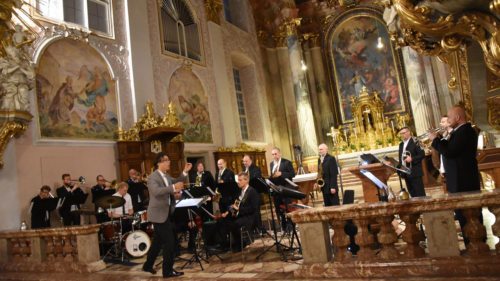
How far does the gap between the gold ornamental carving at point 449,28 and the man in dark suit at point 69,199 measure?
7.25 meters

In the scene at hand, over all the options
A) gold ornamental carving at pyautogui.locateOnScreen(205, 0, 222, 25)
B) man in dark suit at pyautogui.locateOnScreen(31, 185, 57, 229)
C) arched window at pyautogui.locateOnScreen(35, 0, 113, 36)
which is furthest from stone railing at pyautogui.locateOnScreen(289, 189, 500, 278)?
gold ornamental carving at pyautogui.locateOnScreen(205, 0, 222, 25)

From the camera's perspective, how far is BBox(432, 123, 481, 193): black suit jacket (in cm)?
414

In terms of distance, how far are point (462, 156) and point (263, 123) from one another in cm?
1399

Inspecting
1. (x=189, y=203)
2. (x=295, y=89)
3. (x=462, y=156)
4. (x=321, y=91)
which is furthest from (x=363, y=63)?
(x=462, y=156)

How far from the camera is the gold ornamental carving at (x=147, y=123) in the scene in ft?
37.9

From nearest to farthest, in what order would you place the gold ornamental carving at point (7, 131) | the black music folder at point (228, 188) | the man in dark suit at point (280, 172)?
the black music folder at point (228, 188), the man in dark suit at point (280, 172), the gold ornamental carving at point (7, 131)

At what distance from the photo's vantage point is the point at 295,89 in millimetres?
17828

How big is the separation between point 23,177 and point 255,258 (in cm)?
614

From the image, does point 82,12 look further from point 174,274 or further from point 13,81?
point 174,274

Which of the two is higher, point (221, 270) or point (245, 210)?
point (245, 210)

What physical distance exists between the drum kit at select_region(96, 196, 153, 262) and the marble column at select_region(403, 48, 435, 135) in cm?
1115

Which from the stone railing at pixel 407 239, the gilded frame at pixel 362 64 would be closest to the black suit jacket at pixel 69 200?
the stone railing at pixel 407 239

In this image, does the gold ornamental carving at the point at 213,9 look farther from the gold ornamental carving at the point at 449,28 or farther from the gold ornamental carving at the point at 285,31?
the gold ornamental carving at the point at 449,28

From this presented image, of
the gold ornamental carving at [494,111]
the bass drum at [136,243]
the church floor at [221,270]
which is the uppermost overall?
the gold ornamental carving at [494,111]
